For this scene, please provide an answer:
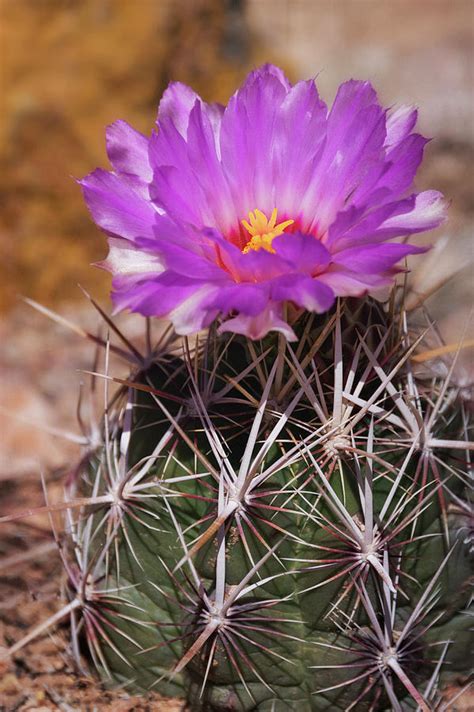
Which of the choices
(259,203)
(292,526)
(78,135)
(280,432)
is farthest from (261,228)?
(78,135)

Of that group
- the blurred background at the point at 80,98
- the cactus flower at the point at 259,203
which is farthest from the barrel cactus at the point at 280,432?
the blurred background at the point at 80,98

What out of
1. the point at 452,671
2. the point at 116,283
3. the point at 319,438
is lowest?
the point at 452,671

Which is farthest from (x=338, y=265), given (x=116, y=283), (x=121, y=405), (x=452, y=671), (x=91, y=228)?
(x=91, y=228)

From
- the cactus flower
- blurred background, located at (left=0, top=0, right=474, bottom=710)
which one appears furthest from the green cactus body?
blurred background, located at (left=0, top=0, right=474, bottom=710)

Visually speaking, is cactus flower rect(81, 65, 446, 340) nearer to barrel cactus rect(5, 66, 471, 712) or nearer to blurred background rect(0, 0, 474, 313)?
barrel cactus rect(5, 66, 471, 712)

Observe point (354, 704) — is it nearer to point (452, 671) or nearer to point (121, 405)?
point (452, 671)

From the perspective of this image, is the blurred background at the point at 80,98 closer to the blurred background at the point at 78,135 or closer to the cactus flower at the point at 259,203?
the blurred background at the point at 78,135
